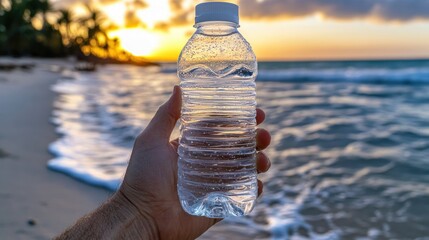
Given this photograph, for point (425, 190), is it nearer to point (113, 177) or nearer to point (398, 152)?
point (398, 152)

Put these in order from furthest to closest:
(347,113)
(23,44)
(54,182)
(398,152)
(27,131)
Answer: (23,44) < (347,113) < (27,131) < (398,152) < (54,182)

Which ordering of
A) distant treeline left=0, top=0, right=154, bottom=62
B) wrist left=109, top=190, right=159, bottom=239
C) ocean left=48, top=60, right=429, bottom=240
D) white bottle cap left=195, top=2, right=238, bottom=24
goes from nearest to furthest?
white bottle cap left=195, top=2, right=238, bottom=24, wrist left=109, top=190, right=159, bottom=239, ocean left=48, top=60, right=429, bottom=240, distant treeline left=0, top=0, right=154, bottom=62

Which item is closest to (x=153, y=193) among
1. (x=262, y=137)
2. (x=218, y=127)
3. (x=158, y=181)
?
(x=158, y=181)

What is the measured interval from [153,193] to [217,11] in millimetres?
922

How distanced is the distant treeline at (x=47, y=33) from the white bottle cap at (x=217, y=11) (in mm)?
44119

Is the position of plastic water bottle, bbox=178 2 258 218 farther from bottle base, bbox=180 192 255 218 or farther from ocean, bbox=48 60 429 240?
ocean, bbox=48 60 429 240

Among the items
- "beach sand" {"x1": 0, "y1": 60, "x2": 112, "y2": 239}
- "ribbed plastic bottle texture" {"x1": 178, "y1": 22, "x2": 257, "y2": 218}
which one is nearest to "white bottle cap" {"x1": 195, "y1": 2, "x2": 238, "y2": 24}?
"ribbed plastic bottle texture" {"x1": 178, "y1": 22, "x2": 257, "y2": 218}

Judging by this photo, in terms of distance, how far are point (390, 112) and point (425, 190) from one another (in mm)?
4976

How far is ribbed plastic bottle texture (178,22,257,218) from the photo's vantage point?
92.8 inches

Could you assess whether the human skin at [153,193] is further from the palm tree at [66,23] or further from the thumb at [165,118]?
the palm tree at [66,23]

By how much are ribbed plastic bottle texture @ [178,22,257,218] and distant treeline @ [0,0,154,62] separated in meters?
43.6

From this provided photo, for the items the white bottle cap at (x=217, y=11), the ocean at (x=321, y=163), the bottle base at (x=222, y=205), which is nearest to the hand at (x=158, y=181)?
the bottle base at (x=222, y=205)

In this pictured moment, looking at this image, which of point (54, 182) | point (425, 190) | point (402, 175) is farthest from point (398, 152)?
point (54, 182)

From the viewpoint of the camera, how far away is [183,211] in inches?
90.9
